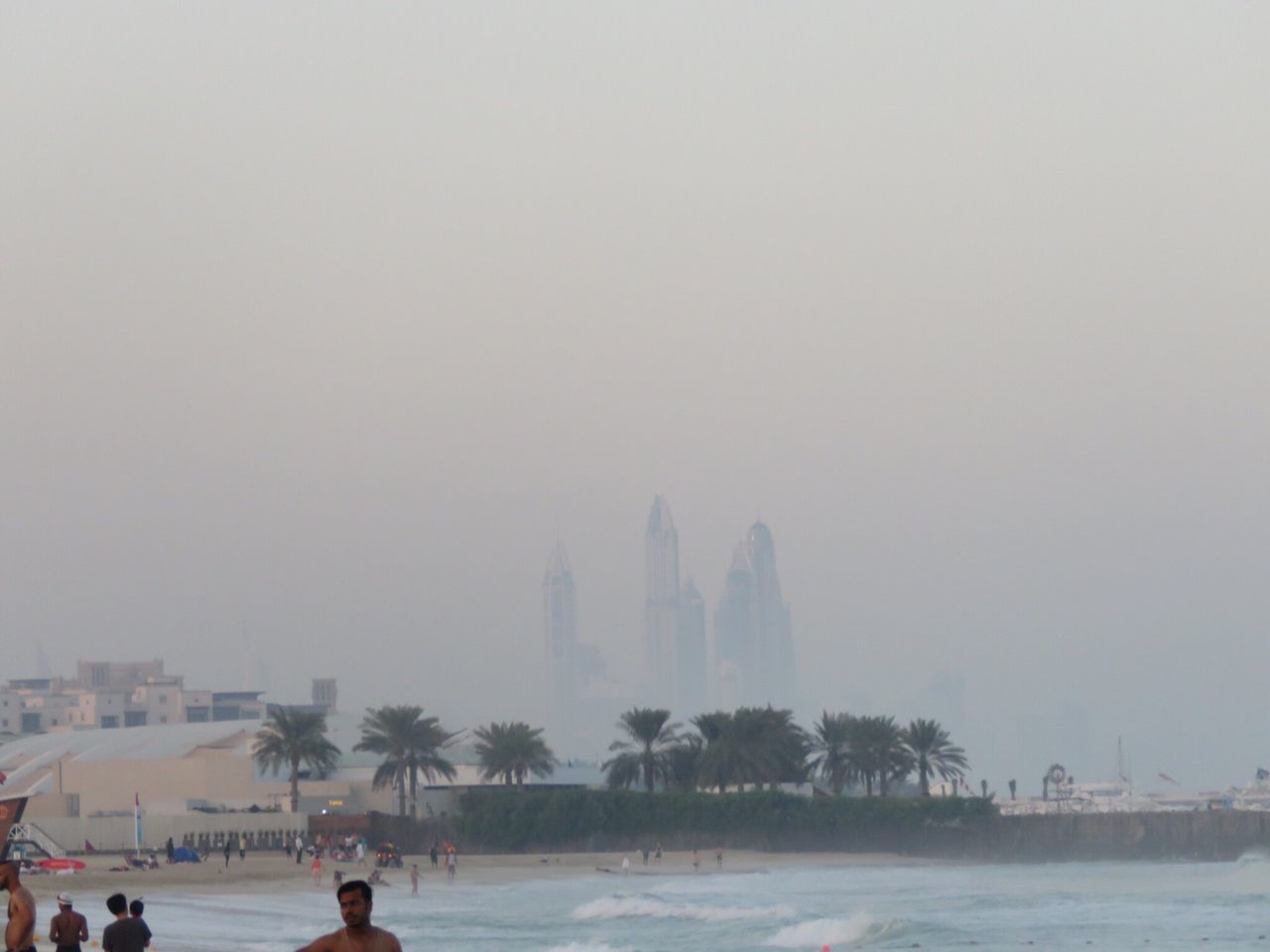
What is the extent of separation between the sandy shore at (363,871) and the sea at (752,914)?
175cm

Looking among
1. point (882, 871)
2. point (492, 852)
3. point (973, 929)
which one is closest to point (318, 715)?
point (492, 852)

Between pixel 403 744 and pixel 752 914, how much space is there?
38.5 meters

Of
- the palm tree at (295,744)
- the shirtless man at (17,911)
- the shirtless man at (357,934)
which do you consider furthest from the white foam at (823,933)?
the palm tree at (295,744)

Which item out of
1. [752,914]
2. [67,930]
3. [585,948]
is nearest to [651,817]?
[752,914]

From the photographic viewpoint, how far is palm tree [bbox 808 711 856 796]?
103m

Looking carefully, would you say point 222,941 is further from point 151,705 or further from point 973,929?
point 151,705

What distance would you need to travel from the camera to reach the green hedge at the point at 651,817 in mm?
94312

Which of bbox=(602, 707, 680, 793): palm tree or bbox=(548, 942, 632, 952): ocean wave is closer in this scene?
bbox=(548, 942, 632, 952): ocean wave

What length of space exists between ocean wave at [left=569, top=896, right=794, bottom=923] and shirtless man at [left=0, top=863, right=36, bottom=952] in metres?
44.1

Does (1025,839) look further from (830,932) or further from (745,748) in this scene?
(830,932)

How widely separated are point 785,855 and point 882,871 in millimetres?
8117

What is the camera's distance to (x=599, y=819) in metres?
94.8

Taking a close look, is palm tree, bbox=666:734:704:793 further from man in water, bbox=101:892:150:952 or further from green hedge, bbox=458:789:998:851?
man in water, bbox=101:892:150:952

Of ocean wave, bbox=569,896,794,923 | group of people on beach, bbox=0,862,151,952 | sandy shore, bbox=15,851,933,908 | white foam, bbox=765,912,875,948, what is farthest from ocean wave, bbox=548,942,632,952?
group of people on beach, bbox=0,862,151,952
